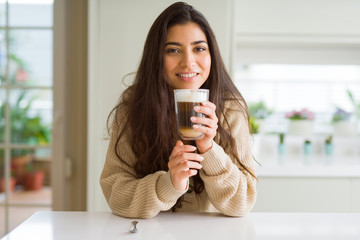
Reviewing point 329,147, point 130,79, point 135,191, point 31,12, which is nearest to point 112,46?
point 130,79

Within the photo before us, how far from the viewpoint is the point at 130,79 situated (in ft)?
8.02

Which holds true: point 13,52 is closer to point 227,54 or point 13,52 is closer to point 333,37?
point 227,54

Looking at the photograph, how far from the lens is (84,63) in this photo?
2816mm

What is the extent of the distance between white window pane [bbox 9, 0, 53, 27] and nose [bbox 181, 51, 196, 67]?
1857 millimetres

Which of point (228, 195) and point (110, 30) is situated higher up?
point (110, 30)

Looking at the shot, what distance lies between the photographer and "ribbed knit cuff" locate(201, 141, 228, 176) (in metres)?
1.27

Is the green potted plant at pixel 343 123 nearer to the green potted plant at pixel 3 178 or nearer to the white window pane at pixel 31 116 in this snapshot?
the white window pane at pixel 31 116

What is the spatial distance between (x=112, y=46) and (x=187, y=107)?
4.67 ft

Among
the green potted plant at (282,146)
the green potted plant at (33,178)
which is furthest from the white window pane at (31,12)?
the green potted plant at (282,146)

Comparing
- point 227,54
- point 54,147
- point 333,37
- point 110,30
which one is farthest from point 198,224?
point 333,37

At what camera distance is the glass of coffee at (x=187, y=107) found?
113 cm

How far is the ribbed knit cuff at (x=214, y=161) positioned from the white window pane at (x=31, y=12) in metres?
2.14

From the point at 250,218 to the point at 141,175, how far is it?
0.48 m

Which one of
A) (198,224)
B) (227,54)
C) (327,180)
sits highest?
(227,54)
